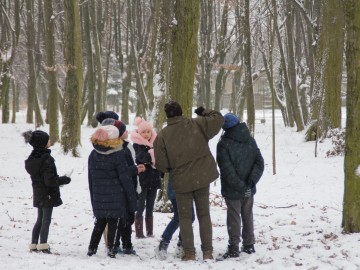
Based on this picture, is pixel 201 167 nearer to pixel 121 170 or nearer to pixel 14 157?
pixel 121 170

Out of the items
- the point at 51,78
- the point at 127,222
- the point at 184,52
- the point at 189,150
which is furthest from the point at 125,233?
the point at 51,78

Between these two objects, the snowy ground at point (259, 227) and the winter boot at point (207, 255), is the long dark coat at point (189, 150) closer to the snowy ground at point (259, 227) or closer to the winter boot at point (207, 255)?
the winter boot at point (207, 255)

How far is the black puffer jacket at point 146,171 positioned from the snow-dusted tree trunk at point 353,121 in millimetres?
2511

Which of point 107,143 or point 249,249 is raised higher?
point 107,143

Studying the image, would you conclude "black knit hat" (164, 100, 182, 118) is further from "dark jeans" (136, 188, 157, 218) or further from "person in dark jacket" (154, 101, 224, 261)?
"dark jeans" (136, 188, 157, 218)

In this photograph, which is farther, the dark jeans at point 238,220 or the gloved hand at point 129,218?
the gloved hand at point 129,218

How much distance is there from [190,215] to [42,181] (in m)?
1.84

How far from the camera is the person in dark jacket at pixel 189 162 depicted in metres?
5.46

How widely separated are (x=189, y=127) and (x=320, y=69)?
36.7 feet

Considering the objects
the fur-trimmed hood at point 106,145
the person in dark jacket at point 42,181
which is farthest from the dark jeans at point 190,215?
the person in dark jacket at point 42,181

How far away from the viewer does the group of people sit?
18.0 feet

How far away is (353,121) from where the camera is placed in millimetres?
5562

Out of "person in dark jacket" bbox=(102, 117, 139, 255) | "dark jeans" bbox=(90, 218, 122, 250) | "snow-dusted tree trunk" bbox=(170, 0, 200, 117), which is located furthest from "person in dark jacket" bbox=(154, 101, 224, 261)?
"snow-dusted tree trunk" bbox=(170, 0, 200, 117)

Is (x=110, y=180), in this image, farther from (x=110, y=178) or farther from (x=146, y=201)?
(x=146, y=201)
